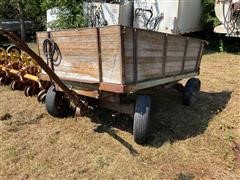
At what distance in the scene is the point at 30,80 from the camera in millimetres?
8125

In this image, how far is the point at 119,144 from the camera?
562 cm

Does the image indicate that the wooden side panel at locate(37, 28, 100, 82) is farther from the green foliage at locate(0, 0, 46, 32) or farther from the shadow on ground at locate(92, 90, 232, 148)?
the green foliage at locate(0, 0, 46, 32)

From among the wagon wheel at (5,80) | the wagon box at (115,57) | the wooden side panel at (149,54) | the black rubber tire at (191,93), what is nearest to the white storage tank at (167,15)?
the black rubber tire at (191,93)

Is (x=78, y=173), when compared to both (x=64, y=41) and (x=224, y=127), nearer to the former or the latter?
(x=64, y=41)

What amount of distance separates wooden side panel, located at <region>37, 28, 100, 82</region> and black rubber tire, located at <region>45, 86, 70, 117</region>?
54 cm

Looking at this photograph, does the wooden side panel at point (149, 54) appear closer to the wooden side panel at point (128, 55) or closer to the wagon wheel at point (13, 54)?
the wooden side panel at point (128, 55)

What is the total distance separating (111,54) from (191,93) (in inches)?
119

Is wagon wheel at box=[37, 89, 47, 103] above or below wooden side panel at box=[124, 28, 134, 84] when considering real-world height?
below

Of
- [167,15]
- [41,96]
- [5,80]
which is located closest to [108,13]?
[167,15]

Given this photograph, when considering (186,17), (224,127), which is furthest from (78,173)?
(186,17)

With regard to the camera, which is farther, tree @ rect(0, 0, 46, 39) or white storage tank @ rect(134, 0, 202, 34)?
tree @ rect(0, 0, 46, 39)

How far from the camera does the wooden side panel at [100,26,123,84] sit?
483cm

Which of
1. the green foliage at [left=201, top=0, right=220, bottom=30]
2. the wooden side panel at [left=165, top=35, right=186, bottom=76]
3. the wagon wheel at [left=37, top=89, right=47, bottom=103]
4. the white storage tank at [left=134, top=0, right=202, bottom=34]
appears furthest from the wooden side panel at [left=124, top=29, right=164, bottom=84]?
the green foliage at [left=201, top=0, right=220, bottom=30]

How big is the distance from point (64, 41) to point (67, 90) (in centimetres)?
78
